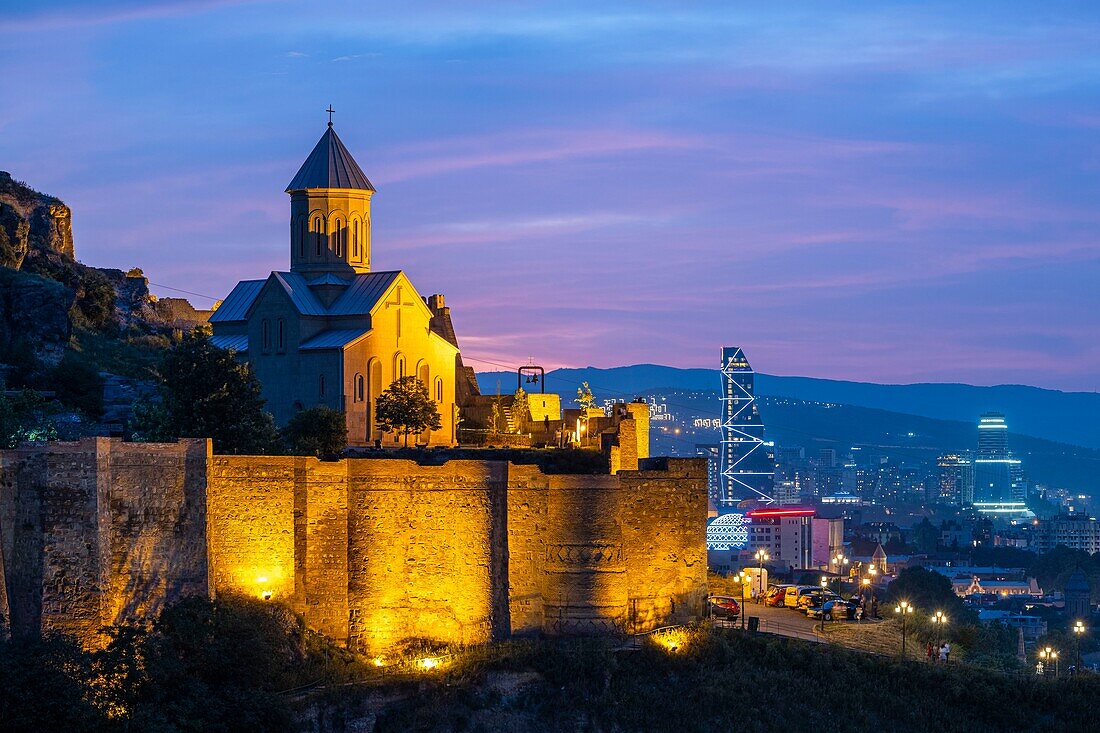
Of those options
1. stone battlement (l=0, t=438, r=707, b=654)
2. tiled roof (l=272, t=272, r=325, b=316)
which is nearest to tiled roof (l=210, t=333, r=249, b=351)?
tiled roof (l=272, t=272, r=325, b=316)

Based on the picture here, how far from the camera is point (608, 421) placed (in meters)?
60.5

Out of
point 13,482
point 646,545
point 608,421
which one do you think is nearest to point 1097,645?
point 608,421

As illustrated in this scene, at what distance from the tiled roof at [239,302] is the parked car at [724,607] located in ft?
73.8

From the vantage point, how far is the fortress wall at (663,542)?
43125mm

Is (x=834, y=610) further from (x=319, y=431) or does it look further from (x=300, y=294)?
(x=300, y=294)

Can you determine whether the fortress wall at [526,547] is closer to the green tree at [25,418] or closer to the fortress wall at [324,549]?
the fortress wall at [324,549]

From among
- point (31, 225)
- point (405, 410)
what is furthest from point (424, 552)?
point (31, 225)

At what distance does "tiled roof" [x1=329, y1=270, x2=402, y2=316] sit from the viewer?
6150 cm

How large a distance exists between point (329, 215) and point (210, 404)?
17955 millimetres

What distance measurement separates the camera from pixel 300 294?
62.4 m

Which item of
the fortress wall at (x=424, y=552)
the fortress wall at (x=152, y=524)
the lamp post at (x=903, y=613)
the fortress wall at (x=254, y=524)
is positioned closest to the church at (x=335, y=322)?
the fortress wall at (x=424, y=552)

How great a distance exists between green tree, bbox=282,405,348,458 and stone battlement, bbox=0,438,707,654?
27.2ft

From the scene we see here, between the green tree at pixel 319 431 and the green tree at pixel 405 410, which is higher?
the green tree at pixel 405 410

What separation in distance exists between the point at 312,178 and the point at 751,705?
96.9ft
